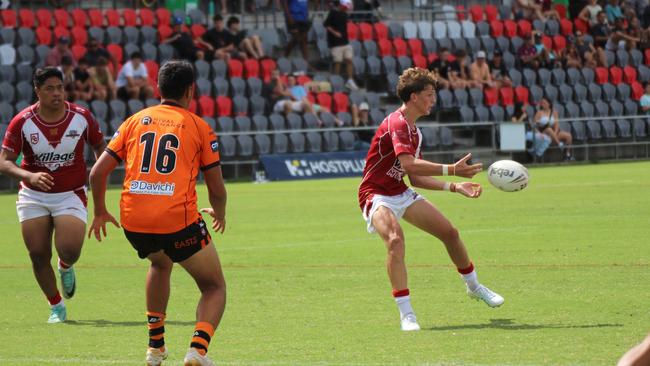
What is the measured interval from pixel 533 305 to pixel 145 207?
4416 millimetres

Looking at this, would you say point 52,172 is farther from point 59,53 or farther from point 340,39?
point 340,39

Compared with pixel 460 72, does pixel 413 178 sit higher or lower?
higher

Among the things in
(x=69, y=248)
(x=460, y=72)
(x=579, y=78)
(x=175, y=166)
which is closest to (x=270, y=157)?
(x=460, y=72)

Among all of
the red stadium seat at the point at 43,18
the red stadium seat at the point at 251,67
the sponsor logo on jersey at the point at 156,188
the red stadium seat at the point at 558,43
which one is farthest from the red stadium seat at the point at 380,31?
the sponsor logo on jersey at the point at 156,188

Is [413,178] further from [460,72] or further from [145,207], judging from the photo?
[460,72]

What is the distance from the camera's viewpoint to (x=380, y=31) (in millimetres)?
37750

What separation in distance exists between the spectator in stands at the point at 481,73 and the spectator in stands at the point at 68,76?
13.2 m

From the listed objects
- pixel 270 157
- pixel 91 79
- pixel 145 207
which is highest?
pixel 145 207

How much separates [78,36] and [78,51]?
3.00ft

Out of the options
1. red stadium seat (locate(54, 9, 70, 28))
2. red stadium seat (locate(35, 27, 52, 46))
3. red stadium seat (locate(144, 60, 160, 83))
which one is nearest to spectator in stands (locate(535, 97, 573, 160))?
red stadium seat (locate(144, 60, 160, 83))

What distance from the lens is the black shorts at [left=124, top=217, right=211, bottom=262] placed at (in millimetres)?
7691

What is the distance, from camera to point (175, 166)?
767 centimetres

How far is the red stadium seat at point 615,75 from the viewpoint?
40406mm

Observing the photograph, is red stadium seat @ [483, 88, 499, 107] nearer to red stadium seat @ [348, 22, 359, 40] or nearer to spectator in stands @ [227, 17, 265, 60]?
red stadium seat @ [348, 22, 359, 40]
